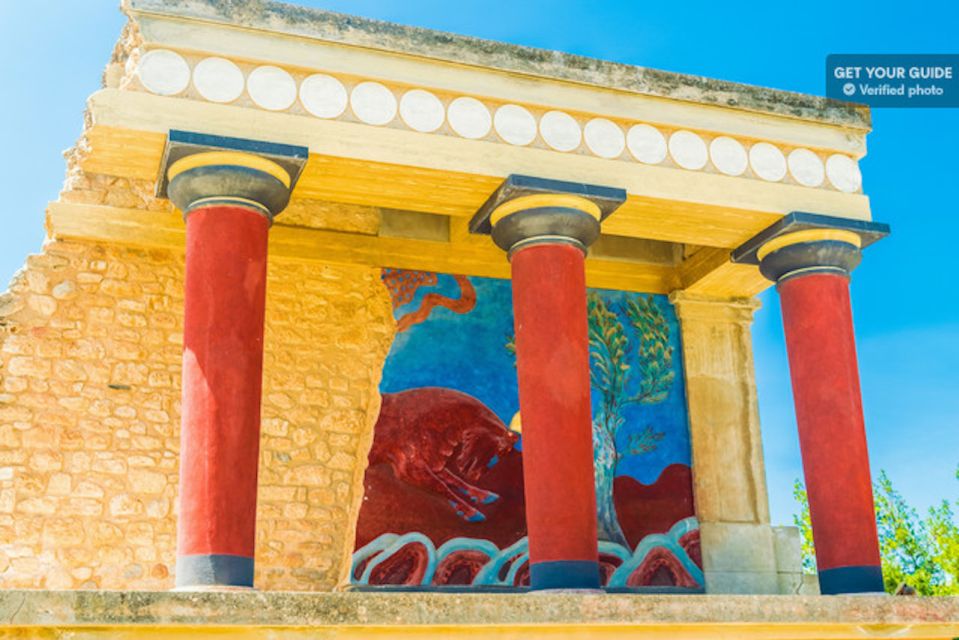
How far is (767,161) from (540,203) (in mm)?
2133

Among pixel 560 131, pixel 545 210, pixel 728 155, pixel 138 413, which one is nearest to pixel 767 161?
pixel 728 155

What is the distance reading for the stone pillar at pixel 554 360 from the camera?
748 cm

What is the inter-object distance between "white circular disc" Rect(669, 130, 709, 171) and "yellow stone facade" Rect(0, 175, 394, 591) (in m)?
2.80

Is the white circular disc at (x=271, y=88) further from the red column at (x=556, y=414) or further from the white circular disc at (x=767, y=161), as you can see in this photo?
the white circular disc at (x=767, y=161)

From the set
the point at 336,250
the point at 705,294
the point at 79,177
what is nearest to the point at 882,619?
the point at 705,294

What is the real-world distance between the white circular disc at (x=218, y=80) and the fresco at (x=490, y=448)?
2.64 metres

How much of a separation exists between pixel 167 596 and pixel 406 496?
3.70 metres

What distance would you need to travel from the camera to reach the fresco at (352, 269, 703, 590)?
29.8 feet

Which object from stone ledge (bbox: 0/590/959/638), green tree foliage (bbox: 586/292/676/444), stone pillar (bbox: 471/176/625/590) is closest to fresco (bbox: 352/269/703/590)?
green tree foliage (bbox: 586/292/676/444)

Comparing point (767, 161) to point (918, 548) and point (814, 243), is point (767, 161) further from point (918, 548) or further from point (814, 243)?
point (918, 548)

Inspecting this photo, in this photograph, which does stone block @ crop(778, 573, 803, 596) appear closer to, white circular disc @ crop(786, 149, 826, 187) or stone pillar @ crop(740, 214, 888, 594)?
stone pillar @ crop(740, 214, 888, 594)

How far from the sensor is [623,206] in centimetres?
868

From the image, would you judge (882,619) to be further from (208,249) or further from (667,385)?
(208,249)

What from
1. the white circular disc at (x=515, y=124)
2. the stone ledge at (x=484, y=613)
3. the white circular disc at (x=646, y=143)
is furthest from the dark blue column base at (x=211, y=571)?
the white circular disc at (x=646, y=143)
